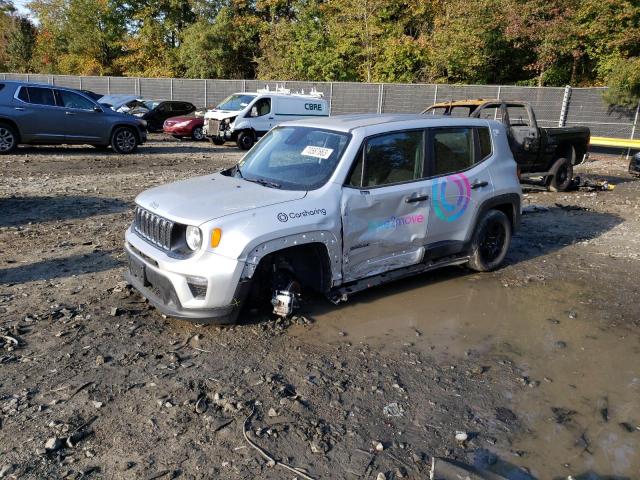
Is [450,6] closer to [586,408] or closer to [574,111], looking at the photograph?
[574,111]

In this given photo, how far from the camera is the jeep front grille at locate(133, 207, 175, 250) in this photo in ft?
14.3

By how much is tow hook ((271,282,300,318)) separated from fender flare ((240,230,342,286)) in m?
0.36

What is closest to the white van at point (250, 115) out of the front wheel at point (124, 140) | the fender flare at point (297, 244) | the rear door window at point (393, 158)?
the front wheel at point (124, 140)

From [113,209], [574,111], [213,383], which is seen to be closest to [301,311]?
[213,383]

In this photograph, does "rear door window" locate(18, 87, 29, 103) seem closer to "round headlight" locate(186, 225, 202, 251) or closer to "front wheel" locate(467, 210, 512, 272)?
"round headlight" locate(186, 225, 202, 251)

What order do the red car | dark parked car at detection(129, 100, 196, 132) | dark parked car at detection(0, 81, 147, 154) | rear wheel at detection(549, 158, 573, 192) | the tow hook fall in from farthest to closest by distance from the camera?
dark parked car at detection(129, 100, 196, 132) < the red car < dark parked car at detection(0, 81, 147, 154) < rear wheel at detection(549, 158, 573, 192) < the tow hook

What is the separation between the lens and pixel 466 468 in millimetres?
2936

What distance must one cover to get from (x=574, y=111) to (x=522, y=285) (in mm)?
18834

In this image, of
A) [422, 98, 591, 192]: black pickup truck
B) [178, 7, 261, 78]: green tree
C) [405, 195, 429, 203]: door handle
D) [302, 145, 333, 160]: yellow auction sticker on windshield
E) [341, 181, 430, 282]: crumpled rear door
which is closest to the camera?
[341, 181, 430, 282]: crumpled rear door

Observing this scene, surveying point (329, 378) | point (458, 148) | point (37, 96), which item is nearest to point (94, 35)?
point (37, 96)

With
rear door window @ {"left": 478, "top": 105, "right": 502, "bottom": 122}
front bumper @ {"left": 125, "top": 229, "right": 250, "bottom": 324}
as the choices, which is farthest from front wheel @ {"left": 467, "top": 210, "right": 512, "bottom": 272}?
rear door window @ {"left": 478, "top": 105, "right": 502, "bottom": 122}

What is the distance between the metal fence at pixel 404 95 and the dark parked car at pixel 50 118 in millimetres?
14471

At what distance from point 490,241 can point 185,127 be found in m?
17.1

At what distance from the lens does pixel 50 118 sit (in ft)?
46.2
